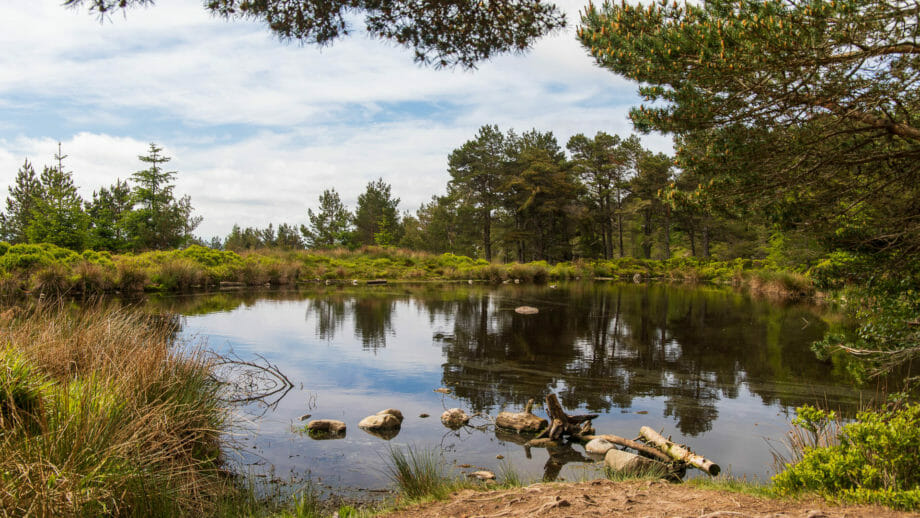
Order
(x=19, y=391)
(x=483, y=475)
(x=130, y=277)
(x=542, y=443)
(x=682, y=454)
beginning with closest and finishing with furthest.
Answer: (x=19, y=391) < (x=483, y=475) < (x=682, y=454) < (x=542, y=443) < (x=130, y=277)

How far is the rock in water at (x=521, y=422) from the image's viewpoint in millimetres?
6637

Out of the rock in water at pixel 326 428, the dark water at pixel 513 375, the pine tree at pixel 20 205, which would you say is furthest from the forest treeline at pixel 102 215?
the rock in water at pixel 326 428

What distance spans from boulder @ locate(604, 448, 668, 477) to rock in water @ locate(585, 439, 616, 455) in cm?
43

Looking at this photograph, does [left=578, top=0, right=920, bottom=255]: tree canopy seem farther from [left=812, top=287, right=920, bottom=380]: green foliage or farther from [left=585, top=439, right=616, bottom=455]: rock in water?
[left=585, top=439, right=616, bottom=455]: rock in water

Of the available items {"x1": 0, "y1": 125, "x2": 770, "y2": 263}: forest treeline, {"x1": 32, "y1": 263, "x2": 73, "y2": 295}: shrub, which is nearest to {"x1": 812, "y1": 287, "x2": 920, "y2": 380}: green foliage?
{"x1": 32, "y1": 263, "x2": 73, "y2": 295}: shrub

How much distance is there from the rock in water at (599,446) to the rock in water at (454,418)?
170cm

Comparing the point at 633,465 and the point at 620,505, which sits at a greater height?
the point at 620,505

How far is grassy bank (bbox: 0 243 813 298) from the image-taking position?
20.4 meters

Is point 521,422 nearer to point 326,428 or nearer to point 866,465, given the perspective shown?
point 326,428

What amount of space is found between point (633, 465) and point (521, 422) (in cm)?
177

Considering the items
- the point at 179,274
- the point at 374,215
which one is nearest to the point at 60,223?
the point at 179,274

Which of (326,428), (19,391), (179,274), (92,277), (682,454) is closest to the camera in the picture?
(19,391)

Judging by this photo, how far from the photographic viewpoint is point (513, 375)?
31.6 ft

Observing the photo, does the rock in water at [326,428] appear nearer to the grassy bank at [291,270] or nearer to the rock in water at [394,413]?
the rock in water at [394,413]
